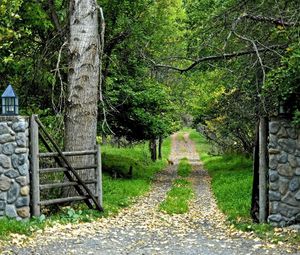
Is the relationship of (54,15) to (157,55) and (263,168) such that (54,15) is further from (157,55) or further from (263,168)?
(263,168)

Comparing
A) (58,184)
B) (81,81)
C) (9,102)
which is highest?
(81,81)

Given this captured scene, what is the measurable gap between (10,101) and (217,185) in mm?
10709

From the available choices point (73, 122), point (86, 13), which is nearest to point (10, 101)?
point (73, 122)

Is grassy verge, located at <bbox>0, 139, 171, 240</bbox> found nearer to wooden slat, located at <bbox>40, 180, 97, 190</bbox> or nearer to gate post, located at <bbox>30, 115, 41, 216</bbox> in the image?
gate post, located at <bbox>30, 115, 41, 216</bbox>

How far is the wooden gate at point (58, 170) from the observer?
9805 mm

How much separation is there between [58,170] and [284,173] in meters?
4.22

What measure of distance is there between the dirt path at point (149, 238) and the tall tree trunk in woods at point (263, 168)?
0.75 meters

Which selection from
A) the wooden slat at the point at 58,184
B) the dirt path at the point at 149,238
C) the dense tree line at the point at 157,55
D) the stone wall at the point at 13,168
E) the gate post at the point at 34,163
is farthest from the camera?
the dense tree line at the point at 157,55

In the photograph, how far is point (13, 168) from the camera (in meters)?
9.48

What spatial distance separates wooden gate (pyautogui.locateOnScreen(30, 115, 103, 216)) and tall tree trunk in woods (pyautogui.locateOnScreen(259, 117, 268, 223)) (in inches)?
131

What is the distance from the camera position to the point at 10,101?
9586 millimetres

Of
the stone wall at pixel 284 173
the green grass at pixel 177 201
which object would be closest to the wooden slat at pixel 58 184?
the green grass at pixel 177 201

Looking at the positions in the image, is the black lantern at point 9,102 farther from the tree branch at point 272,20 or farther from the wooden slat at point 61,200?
the tree branch at point 272,20

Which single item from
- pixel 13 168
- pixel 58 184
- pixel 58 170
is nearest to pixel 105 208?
pixel 58 184
